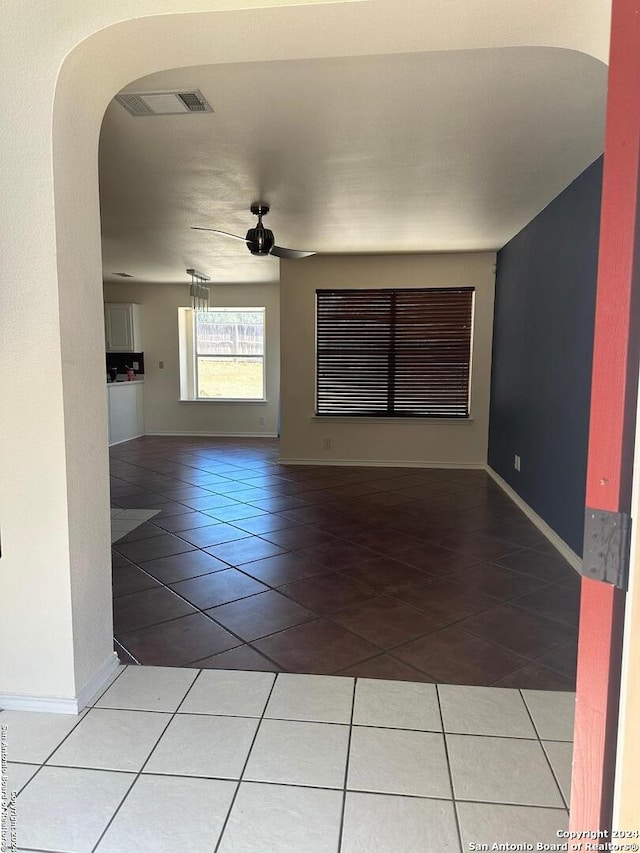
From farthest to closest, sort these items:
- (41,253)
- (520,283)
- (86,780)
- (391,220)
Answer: (520,283)
(391,220)
(41,253)
(86,780)

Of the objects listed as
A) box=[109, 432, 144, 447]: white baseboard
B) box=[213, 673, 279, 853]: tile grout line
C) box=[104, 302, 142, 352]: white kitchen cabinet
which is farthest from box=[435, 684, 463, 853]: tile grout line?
box=[104, 302, 142, 352]: white kitchen cabinet

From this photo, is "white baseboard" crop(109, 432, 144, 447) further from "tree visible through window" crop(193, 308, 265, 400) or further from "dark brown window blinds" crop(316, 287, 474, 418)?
"dark brown window blinds" crop(316, 287, 474, 418)

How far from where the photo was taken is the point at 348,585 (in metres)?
2.87

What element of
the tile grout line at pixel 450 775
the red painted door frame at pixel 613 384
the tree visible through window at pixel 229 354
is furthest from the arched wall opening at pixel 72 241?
the tree visible through window at pixel 229 354

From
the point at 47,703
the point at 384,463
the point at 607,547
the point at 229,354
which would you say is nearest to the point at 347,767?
the point at 47,703

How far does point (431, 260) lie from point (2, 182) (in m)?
4.91

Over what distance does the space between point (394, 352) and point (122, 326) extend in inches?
175

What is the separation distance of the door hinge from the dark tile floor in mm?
1402

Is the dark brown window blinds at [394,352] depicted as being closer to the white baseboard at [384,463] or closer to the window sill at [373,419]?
the window sill at [373,419]

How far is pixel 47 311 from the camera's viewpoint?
5.27 feet

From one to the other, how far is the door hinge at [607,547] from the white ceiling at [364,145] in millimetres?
1905

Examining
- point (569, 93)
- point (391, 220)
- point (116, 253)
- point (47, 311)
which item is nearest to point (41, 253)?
point (47, 311)

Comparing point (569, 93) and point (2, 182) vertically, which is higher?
point (569, 93)

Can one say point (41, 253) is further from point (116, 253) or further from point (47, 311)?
point (116, 253)
